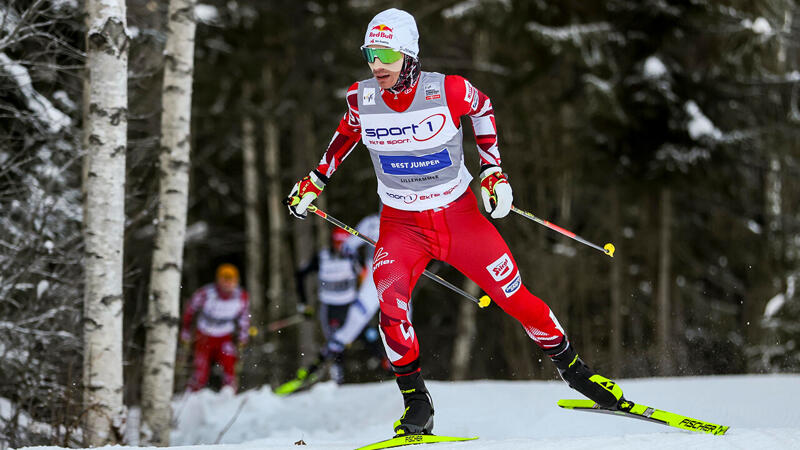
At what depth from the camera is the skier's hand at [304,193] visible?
4.71 meters

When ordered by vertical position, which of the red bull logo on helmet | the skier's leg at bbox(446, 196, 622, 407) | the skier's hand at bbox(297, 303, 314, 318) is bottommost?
the skier's hand at bbox(297, 303, 314, 318)

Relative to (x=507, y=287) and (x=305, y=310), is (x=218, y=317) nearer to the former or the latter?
(x=305, y=310)

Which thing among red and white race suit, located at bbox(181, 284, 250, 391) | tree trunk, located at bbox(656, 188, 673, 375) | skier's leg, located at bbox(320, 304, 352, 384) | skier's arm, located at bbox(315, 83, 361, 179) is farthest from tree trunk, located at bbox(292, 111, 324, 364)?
skier's arm, located at bbox(315, 83, 361, 179)

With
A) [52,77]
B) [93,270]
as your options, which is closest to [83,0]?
[52,77]

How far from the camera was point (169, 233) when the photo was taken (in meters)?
6.45

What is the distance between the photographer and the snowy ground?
6379mm

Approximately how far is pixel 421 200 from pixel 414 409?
1.10 metres

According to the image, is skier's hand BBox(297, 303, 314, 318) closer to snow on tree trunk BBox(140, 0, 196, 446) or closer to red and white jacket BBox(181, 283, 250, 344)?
red and white jacket BBox(181, 283, 250, 344)

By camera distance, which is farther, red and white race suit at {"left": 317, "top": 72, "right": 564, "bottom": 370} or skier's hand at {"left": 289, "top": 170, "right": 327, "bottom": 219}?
skier's hand at {"left": 289, "top": 170, "right": 327, "bottom": 219}

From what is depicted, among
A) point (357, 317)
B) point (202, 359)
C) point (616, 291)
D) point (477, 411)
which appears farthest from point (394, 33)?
point (616, 291)

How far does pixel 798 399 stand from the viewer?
6871mm

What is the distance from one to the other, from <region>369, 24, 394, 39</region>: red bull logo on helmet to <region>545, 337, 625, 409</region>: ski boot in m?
1.91

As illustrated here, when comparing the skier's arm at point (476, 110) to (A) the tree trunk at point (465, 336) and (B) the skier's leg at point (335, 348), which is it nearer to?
(B) the skier's leg at point (335, 348)

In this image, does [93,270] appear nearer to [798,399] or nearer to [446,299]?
[798,399]
